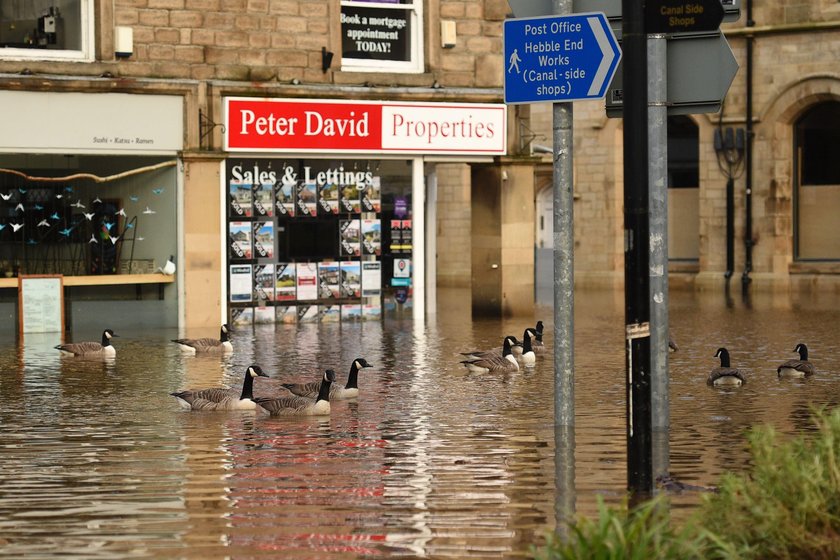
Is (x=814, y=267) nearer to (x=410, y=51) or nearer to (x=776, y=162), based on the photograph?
(x=776, y=162)

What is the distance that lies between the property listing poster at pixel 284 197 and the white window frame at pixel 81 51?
3.92 m

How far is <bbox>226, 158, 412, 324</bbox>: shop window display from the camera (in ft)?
87.8

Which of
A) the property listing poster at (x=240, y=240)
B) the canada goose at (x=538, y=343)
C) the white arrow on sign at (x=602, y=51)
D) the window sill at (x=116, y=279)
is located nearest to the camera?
the white arrow on sign at (x=602, y=51)

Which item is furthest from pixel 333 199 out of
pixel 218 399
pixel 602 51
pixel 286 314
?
pixel 602 51

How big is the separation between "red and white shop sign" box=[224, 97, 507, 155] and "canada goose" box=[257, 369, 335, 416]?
1150 cm

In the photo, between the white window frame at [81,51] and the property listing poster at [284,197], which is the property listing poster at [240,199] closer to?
the property listing poster at [284,197]

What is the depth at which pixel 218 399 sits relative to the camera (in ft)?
49.2

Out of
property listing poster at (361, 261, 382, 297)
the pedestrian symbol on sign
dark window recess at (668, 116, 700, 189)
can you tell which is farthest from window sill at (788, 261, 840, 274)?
the pedestrian symbol on sign

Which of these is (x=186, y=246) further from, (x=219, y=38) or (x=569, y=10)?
(x=569, y=10)

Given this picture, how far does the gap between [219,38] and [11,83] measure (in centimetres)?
338

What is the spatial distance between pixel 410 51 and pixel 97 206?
5769 millimetres

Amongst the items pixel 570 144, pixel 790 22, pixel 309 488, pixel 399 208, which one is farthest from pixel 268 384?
pixel 790 22

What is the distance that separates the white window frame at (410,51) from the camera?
26984 mm

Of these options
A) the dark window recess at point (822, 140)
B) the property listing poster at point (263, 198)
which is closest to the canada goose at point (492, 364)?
the property listing poster at point (263, 198)
